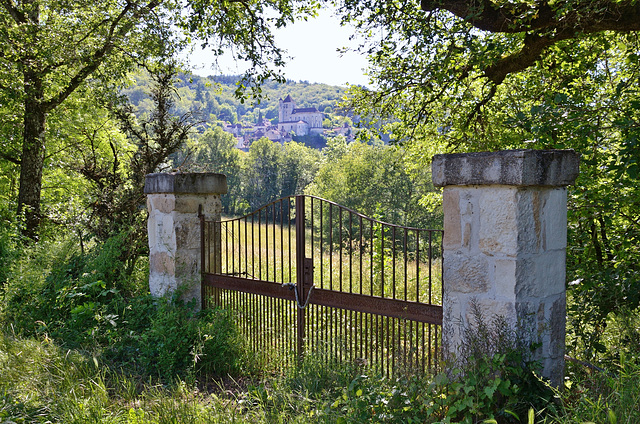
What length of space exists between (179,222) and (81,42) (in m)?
4.66

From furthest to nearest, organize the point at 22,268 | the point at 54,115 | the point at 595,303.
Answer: the point at 54,115 < the point at 22,268 < the point at 595,303

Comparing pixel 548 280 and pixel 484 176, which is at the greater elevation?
pixel 484 176

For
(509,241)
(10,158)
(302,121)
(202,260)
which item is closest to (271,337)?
(202,260)

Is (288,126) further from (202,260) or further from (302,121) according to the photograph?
(202,260)

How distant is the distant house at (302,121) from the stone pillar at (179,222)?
130450mm

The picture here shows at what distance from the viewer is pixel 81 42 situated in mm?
7824

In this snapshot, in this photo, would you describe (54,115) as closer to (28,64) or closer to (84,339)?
(28,64)

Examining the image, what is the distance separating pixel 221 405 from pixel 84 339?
2349mm

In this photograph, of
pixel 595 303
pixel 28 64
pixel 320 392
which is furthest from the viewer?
pixel 28 64

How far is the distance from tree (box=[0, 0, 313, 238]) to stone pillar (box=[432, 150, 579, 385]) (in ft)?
14.6

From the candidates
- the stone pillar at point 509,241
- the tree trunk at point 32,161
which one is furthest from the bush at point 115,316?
the stone pillar at point 509,241

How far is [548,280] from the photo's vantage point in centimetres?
291

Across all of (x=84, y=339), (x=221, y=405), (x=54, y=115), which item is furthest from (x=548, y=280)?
(x=54, y=115)

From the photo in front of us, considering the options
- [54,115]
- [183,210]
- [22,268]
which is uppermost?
[54,115]
